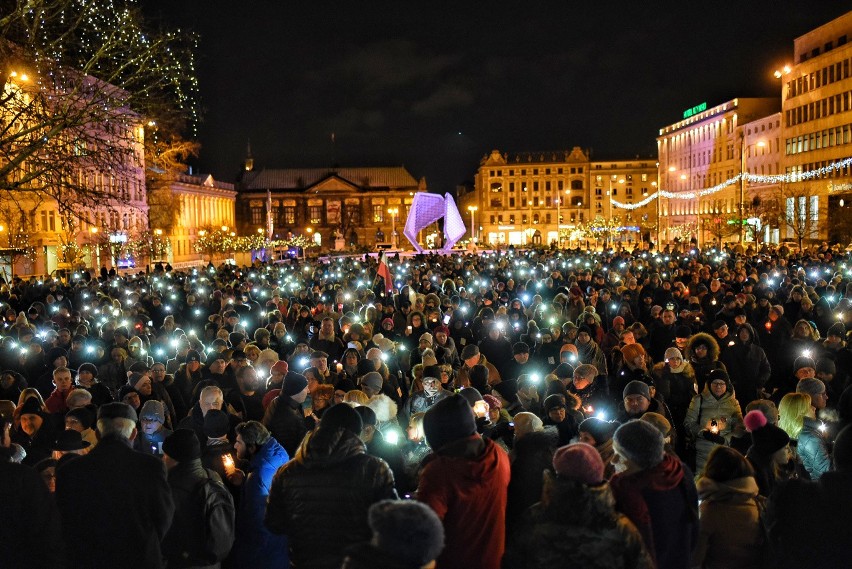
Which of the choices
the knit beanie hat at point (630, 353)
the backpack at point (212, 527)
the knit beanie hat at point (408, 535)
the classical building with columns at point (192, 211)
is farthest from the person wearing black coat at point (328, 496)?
the classical building with columns at point (192, 211)

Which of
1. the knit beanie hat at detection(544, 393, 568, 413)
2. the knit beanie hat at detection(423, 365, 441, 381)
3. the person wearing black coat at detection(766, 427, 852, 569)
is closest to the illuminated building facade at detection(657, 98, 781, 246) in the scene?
the knit beanie hat at detection(423, 365, 441, 381)

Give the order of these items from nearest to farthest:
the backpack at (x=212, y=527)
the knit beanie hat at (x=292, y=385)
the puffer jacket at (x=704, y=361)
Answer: the backpack at (x=212, y=527)
the knit beanie hat at (x=292, y=385)
the puffer jacket at (x=704, y=361)

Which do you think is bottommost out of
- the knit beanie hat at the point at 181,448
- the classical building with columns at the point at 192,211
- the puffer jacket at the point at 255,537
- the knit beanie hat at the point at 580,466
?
the puffer jacket at the point at 255,537

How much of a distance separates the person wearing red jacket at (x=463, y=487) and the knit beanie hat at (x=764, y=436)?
2.07 meters

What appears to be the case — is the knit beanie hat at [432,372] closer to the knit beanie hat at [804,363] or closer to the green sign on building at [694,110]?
the knit beanie hat at [804,363]

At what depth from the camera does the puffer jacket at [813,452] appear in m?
6.03

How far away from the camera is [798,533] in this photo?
165 inches

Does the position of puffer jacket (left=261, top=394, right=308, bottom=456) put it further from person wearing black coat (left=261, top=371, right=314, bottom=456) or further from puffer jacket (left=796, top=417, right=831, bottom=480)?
puffer jacket (left=796, top=417, right=831, bottom=480)

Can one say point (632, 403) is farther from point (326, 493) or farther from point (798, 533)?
point (326, 493)

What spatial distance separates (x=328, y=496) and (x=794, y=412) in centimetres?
419

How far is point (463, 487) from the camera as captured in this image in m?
4.09

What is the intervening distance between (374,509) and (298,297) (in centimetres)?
1585

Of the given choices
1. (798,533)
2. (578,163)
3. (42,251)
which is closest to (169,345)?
(798,533)

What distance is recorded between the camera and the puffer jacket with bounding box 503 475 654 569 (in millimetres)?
3609
